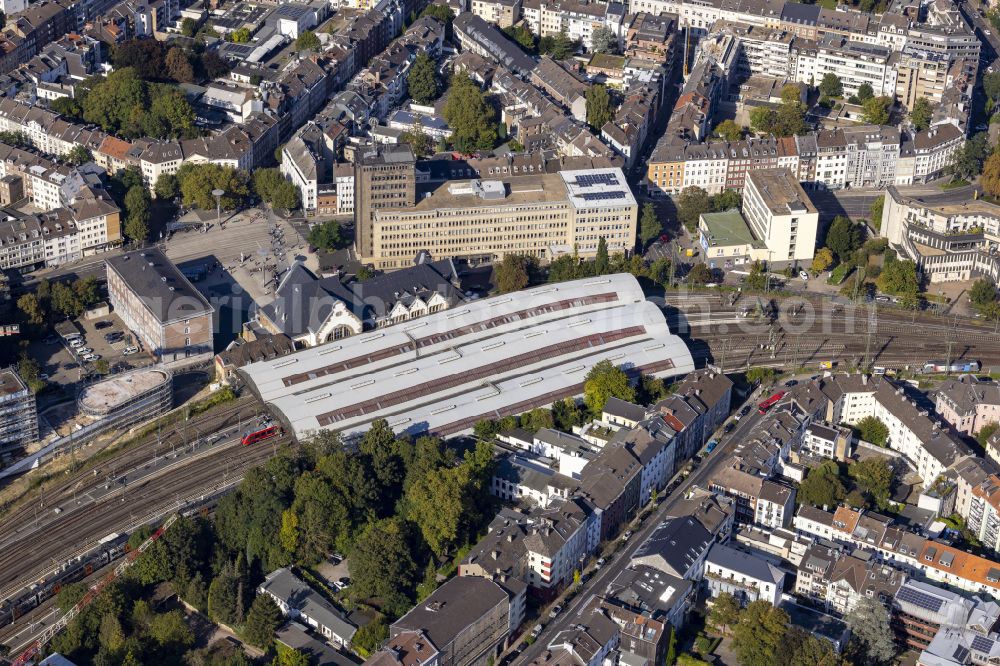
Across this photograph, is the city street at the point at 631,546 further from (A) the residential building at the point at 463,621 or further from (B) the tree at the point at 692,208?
(B) the tree at the point at 692,208

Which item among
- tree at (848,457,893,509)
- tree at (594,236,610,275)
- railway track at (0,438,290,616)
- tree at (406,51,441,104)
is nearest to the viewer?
railway track at (0,438,290,616)

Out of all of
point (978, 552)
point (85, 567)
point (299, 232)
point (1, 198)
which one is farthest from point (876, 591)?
point (1, 198)

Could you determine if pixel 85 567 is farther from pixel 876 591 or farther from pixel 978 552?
pixel 978 552

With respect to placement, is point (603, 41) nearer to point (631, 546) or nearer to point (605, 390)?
point (605, 390)

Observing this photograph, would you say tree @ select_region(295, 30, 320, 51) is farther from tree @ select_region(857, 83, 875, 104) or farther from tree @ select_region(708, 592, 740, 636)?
tree @ select_region(708, 592, 740, 636)

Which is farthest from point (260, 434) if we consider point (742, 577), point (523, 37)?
point (523, 37)

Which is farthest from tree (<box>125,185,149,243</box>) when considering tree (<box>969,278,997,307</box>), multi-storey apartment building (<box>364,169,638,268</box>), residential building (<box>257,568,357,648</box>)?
tree (<box>969,278,997,307</box>)
